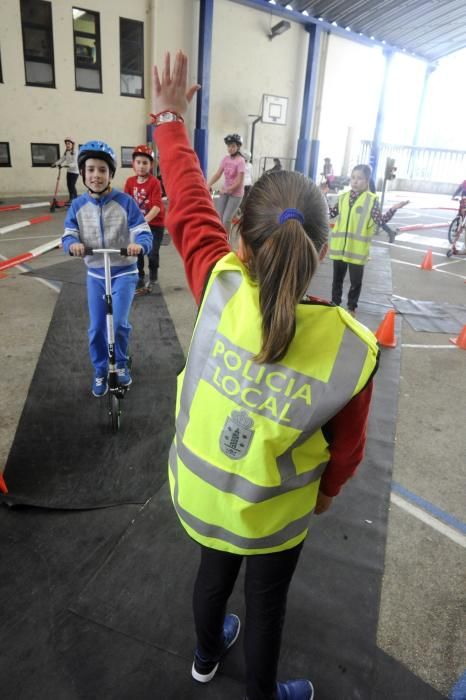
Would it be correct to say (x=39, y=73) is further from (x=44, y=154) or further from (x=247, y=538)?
(x=247, y=538)

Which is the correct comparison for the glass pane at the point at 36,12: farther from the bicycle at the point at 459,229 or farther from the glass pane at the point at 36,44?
the bicycle at the point at 459,229

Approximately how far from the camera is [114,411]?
127 inches

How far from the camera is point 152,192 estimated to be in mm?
5488

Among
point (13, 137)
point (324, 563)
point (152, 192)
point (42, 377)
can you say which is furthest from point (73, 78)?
point (324, 563)

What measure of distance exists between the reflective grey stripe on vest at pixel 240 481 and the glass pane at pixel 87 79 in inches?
593

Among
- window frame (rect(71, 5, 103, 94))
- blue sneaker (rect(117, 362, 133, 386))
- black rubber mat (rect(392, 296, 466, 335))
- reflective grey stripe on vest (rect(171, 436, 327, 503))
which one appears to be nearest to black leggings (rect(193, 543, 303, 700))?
reflective grey stripe on vest (rect(171, 436, 327, 503))

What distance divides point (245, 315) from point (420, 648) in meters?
1.74

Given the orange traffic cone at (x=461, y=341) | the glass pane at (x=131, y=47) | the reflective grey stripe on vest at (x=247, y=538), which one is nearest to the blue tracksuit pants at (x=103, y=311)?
the reflective grey stripe on vest at (x=247, y=538)

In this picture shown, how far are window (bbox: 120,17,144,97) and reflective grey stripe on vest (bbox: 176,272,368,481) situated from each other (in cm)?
1543

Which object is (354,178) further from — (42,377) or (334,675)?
(334,675)

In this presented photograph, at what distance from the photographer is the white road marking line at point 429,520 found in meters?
2.58

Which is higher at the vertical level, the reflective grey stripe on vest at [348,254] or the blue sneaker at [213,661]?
the reflective grey stripe on vest at [348,254]

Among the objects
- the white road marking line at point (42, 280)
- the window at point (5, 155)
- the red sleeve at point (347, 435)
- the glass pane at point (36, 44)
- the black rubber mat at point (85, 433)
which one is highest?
the glass pane at point (36, 44)

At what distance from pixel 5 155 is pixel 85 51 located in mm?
3707
